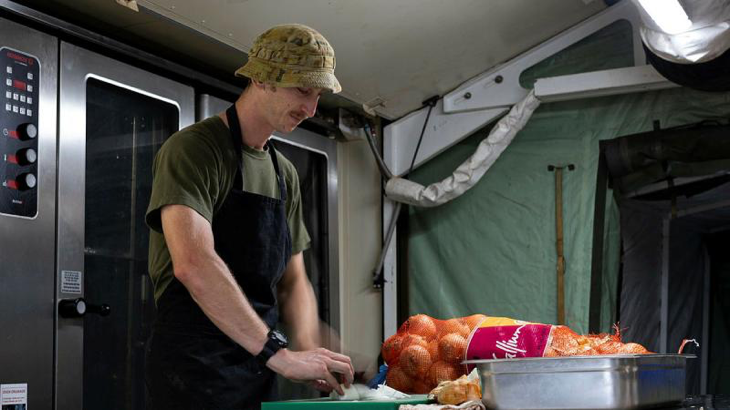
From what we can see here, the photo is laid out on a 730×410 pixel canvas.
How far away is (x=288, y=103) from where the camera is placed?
233 cm

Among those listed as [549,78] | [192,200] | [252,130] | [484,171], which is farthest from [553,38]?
[192,200]

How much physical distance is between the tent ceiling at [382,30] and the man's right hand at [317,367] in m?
1.42

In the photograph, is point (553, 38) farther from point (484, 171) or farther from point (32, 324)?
point (32, 324)

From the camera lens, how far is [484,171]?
14.4 feet

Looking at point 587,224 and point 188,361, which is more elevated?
point 587,224

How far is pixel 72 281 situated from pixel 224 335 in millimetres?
799

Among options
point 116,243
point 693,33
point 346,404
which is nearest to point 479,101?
point 693,33

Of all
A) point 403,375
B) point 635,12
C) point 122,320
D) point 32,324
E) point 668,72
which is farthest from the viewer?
point 635,12

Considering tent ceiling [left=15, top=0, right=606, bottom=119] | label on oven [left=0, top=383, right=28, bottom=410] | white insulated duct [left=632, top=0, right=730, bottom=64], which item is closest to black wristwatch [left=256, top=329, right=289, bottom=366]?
label on oven [left=0, top=383, right=28, bottom=410]

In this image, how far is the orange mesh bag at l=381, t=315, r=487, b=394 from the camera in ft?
6.33

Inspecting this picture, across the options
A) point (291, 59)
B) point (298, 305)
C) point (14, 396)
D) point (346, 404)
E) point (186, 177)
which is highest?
point (291, 59)

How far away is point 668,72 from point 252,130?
2073mm

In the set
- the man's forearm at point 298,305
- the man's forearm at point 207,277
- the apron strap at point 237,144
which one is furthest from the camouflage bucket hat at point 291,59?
the man's forearm at point 298,305

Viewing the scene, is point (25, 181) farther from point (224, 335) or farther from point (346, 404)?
point (346, 404)
